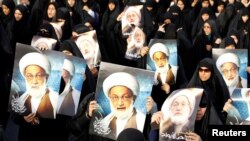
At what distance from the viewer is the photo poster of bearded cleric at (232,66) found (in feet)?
26.5

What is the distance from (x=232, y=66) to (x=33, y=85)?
8.46ft

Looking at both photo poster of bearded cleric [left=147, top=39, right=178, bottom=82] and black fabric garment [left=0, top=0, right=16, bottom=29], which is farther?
black fabric garment [left=0, top=0, right=16, bottom=29]

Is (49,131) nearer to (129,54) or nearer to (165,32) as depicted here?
(129,54)

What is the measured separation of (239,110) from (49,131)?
190cm

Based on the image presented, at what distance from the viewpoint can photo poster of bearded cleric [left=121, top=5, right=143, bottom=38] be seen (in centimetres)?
1083

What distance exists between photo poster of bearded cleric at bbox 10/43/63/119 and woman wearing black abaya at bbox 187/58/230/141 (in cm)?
143

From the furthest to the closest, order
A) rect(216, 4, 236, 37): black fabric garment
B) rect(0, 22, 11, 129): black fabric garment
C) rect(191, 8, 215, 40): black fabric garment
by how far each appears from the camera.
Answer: rect(216, 4, 236, 37): black fabric garment < rect(191, 8, 215, 40): black fabric garment < rect(0, 22, 11, 129): black fabric garment

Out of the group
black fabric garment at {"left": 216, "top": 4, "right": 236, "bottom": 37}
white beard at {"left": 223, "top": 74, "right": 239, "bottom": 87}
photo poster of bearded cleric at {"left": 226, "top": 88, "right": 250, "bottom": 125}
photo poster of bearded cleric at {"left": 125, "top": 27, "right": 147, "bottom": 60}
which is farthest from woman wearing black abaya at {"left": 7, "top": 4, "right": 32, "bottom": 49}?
photo poster of bearded cleric at {"left": 226, "top": 88, "right": 250, "bottom": 125}

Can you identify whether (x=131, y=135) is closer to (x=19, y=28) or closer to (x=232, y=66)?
(x=232, y=66)

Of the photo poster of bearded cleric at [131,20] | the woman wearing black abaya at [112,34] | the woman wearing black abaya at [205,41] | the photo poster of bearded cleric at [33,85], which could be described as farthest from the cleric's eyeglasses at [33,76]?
the woman wearing black abaya at [205,41]

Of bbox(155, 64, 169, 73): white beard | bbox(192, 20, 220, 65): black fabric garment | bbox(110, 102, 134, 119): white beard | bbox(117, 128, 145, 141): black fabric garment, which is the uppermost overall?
bbox(192, 20, 220, 65): black fabric garment

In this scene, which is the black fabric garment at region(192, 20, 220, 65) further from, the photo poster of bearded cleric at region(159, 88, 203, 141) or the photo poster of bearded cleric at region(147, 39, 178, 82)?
the photo poster of bearded cleric at region(159, 88, 203, 141)

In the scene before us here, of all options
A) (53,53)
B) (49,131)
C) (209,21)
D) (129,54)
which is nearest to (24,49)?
(53,53)

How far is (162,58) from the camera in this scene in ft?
27.2
